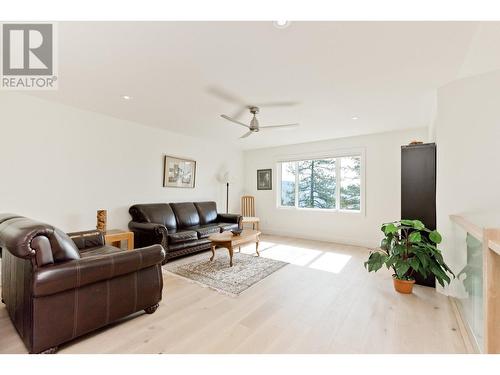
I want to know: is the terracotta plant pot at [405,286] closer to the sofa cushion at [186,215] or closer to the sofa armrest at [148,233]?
the sofa armrest at [148,233]

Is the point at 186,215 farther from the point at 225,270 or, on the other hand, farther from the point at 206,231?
the point at 225,270

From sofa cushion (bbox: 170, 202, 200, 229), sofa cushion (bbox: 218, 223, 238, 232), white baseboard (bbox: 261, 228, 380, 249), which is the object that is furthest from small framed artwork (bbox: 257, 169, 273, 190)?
sofa cushion (bbox: 170, 202, 200, 229)

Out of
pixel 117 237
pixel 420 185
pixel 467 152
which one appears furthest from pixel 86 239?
pixel 467 152

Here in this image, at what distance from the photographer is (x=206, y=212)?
16.2ft

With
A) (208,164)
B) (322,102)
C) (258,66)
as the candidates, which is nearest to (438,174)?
(322,102)

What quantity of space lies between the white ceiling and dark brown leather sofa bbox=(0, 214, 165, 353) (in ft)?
5.04

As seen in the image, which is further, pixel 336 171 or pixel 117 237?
pixel 336 171

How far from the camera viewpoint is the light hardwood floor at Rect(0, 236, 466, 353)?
163 cm

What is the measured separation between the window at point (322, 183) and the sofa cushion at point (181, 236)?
9.48 feet

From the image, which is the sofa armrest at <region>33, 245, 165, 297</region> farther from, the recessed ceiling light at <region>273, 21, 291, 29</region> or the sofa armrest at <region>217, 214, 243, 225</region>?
the sofa armrest at <region>217, 214, 243, 225</region>

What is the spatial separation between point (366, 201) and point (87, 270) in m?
4.74

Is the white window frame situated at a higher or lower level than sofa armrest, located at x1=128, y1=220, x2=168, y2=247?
higher
